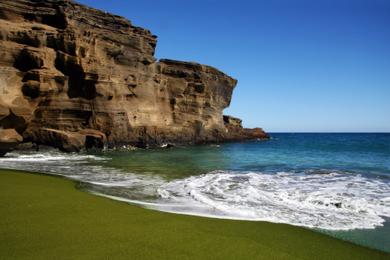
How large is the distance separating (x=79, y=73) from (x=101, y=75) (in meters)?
2.56

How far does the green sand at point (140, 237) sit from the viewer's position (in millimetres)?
5734

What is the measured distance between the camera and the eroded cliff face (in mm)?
34000

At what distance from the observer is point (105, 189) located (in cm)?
1340

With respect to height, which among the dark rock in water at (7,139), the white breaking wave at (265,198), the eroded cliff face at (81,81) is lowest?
the white breaking wave at (265,198)

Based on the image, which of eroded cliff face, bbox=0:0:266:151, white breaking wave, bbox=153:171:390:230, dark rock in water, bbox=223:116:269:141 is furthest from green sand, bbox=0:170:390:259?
dark rock in water, bbox=223:116:269:141

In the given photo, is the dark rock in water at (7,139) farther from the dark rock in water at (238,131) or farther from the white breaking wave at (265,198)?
the dark rock in water at (238,131)

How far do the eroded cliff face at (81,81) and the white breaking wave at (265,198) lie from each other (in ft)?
55.2

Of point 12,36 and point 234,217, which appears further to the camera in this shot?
point 12,36

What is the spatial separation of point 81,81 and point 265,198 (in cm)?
3174

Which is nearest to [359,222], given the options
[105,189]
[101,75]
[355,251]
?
[355,251]

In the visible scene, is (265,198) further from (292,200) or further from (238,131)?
(238,131)

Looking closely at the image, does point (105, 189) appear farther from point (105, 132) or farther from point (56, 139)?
point (105, 132)

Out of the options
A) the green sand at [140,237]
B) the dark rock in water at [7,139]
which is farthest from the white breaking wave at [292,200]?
the dark rock in water at [7,139]

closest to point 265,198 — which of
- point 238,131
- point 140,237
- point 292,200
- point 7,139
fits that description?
point 292,200
